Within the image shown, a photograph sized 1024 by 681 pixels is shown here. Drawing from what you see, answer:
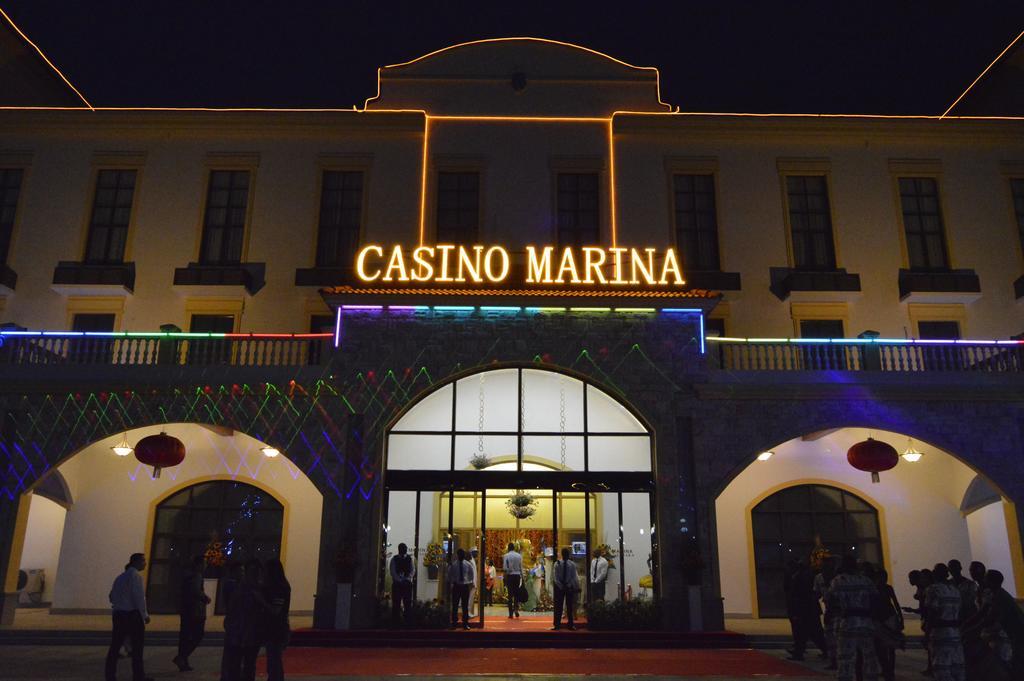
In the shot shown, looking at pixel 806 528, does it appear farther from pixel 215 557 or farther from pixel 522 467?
pixel 215 557

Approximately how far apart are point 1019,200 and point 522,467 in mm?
15284

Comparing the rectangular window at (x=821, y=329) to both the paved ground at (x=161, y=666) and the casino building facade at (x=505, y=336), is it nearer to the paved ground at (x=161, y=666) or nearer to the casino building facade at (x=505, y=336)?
the casino building facade at (x=505, y=336)

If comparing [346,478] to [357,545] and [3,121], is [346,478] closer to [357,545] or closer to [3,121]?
[357,545]

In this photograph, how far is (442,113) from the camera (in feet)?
67.9

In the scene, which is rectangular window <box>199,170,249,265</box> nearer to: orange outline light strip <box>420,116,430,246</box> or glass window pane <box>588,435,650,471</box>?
orange outline light strip <box>420,116,430,246</box>

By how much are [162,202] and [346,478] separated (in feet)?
32.8

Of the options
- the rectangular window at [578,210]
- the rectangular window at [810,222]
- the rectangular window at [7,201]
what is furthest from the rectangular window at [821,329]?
the rectangular window at [7,201]

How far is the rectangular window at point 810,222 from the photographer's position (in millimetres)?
19781

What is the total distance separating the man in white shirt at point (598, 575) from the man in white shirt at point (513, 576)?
182 centimetres

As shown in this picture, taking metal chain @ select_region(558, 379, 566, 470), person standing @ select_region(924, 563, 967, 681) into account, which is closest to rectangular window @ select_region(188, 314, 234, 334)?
metal chain @ select_region(558, 379, 566, 470)

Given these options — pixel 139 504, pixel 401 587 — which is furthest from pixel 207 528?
pixel 401 587

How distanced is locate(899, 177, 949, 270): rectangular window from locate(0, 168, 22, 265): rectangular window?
918 inches

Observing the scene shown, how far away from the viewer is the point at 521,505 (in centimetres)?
1703

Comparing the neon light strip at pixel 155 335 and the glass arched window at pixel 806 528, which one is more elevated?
the neon light strip at pixel 155 335
